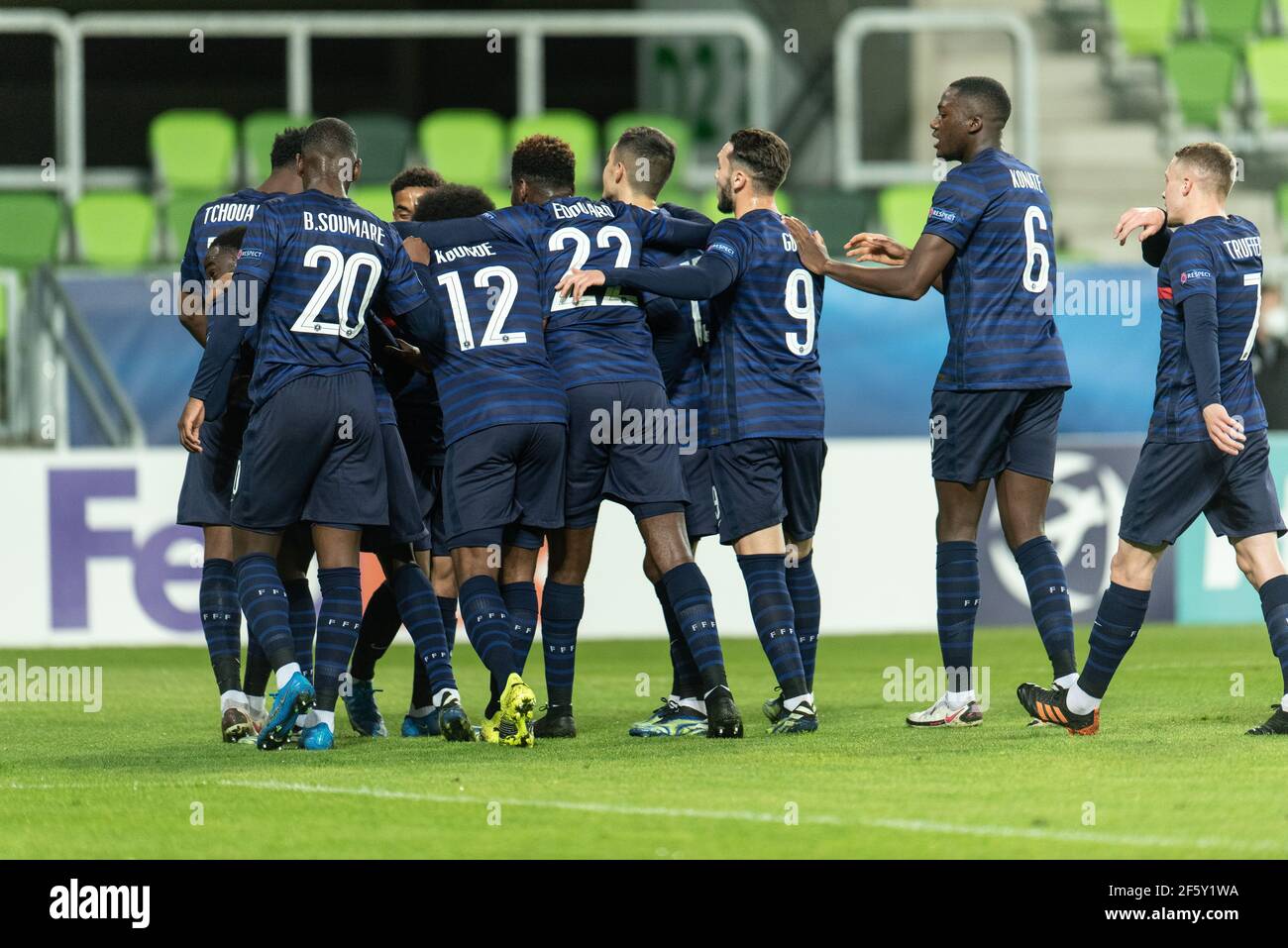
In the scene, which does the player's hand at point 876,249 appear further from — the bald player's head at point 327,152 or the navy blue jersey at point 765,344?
the bald player's head at point 327,152

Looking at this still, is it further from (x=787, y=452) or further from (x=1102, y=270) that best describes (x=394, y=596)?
(x=1102, y=270)

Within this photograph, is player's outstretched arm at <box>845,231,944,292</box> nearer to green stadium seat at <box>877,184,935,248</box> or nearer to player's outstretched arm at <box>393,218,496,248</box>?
player's outstretched arm at <box>393,218,496,248</box>

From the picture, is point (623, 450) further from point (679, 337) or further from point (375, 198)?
point (375, 198)

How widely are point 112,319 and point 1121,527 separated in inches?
→ 283

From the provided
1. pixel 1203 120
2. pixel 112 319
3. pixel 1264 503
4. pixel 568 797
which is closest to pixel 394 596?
pixel 568 797

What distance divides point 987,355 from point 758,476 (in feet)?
3.02

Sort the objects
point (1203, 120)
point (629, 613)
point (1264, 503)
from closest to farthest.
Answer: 1. point (1264, 503)
2. point (629, 613)
3. point (1203, 120)

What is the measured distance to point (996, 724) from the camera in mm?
7281

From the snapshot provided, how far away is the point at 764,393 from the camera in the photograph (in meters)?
7.11

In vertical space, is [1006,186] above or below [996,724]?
above

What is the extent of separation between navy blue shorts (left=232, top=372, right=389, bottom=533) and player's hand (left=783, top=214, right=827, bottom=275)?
1623 mm

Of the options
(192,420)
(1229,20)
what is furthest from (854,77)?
(192,420)

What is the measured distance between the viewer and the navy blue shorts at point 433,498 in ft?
25.1

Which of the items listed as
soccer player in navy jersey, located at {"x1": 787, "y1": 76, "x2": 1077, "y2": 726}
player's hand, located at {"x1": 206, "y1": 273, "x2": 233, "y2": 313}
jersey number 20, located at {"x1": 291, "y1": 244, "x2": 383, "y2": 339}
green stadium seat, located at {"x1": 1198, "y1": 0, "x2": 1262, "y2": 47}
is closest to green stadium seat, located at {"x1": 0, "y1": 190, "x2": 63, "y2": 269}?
player's hand, located at {"x1": 206, "y1": 273, "x2": 233, "y2": 313}
